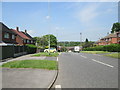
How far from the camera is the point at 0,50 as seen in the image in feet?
52.9

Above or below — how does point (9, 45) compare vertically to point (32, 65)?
above

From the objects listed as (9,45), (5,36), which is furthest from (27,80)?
(5,36)

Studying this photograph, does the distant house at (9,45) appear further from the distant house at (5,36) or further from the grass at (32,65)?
the grass at (32,65)

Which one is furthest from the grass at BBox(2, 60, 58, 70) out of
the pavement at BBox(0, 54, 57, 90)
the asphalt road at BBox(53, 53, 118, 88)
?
the pavement at BBox(0, 54, 57, 90)

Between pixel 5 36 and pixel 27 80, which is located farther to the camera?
pixel 5 36

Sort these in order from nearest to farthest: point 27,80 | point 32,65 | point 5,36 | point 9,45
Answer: point 27,80 → point 32,65 → point 9,45 → point 5,36

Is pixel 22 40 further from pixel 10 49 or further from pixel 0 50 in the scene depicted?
pixel 0 50

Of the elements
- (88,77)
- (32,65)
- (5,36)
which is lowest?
(88,77)

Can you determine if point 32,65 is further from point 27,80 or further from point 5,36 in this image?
point 5,36

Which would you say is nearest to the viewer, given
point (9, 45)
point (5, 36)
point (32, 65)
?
point (32, 65)

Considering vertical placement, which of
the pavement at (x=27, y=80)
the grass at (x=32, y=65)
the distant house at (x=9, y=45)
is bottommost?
the pavement at (x=27, y=80)

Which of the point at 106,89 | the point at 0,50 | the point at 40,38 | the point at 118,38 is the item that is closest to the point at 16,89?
the point at 106,89

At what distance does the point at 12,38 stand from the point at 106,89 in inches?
1434

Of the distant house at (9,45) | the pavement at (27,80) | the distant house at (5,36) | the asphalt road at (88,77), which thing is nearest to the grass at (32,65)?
the asphalt road at (88,77)
